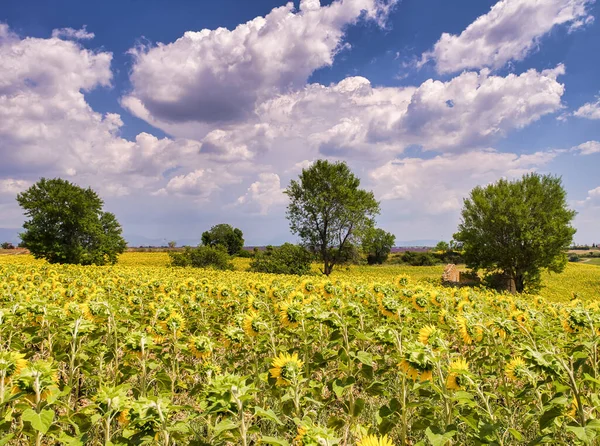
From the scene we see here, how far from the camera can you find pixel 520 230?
1201 inches

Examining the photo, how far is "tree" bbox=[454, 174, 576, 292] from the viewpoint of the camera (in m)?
29.9

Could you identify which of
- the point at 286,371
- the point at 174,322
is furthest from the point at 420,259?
the point at 286,371

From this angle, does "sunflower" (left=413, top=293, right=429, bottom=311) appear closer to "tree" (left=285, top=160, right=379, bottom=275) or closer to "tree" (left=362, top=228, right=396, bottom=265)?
"tree" (left=285, top=160, right=379, bottom=275)

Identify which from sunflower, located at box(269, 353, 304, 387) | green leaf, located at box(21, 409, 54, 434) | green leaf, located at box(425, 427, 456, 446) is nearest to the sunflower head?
green leaf, located at box(21, 409, 54, 434)

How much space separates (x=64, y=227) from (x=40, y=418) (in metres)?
40.8

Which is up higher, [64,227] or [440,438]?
[64,227]

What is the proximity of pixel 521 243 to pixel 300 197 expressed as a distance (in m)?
21.1

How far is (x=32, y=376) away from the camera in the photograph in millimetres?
2363

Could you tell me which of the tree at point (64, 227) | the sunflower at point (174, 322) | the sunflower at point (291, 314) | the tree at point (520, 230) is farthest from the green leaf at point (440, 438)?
the tree at point (64, 227)

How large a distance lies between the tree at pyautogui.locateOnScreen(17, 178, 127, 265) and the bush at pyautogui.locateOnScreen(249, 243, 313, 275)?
15612 mm

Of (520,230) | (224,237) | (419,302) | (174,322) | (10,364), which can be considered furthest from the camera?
(224,237)

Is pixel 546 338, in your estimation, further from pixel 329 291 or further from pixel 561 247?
pixel 561 247

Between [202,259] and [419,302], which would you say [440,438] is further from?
[202,259]

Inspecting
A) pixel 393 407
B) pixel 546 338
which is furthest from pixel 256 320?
pixel 546 338
